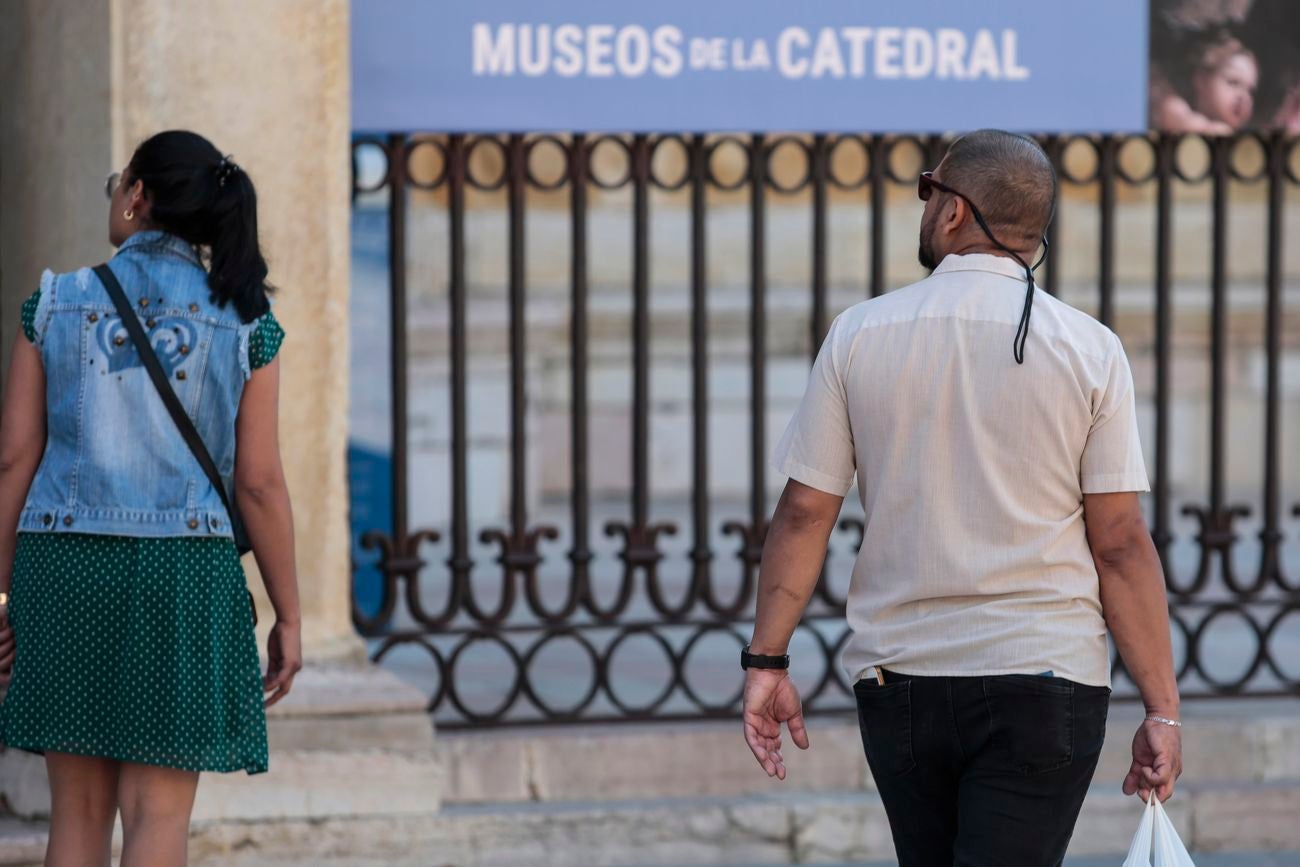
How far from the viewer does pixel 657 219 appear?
12.7m

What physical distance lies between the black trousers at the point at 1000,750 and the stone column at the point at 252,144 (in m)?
2.53

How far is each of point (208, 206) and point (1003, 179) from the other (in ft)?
4.52

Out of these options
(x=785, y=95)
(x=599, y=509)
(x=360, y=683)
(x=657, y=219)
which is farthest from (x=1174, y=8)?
(x=599, y=509)

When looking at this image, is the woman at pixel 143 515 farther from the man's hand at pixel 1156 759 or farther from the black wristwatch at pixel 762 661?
the man's hand at pixel 1156 759

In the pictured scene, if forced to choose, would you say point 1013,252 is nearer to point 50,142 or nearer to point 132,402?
point 132,402

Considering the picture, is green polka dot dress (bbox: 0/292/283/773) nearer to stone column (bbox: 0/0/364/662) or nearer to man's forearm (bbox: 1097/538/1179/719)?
man's forearm (bbox: 1097/538/1179/719)

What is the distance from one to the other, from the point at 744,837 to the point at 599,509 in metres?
7.86

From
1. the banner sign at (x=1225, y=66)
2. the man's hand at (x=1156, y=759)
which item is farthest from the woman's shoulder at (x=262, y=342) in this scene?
the banner sign at (x=1225, y=66)

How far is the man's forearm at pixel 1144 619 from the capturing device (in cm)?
307

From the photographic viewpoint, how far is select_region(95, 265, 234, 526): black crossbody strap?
3449 mm

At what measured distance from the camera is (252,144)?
16.9ft

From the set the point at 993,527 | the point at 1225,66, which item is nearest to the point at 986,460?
the point at 993,527

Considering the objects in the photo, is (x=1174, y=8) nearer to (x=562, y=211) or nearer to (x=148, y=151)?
(x=148, y=151)

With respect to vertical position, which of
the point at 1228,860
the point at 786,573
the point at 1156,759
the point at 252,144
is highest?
the point at 252,144
